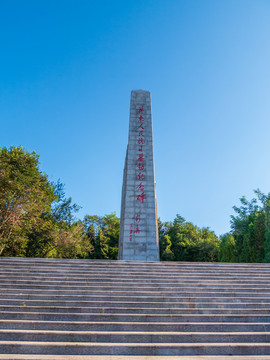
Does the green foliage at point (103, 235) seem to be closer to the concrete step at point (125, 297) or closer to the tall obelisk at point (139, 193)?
the tall obelisk at point (139, 193)

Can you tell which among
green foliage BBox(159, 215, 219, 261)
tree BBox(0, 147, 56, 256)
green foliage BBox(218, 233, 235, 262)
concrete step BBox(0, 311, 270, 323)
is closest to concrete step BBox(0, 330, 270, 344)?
concrete step BBox(0, 311, 270, 323)

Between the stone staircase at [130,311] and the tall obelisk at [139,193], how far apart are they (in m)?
4.20

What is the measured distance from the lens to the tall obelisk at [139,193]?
38.7 ft

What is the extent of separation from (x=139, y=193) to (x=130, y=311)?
8.11m

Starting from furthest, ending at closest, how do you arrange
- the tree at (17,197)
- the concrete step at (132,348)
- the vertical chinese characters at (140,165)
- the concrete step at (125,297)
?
the tree at (17,197), the vertical chinese characters at (140,165), the concrete step at (125,297), the concrete step at (132,348)

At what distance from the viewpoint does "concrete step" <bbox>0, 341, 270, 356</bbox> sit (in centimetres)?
352

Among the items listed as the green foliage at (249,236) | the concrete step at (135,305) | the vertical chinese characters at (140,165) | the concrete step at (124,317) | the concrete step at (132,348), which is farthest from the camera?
the green foliage at (249,236)

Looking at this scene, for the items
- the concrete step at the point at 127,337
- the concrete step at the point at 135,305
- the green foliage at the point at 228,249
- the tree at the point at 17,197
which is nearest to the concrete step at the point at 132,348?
the concrete step at the point at 127,337

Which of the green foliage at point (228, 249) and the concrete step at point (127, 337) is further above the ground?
the green foliage at point (228, 249)

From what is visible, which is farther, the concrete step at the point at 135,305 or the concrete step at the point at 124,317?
the concrete step at the point at 135,305

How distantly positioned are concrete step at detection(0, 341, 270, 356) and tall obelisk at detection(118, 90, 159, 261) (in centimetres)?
797

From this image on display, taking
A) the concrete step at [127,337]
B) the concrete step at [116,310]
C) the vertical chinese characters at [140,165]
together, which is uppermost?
the vertical chinese characters at [140,165]

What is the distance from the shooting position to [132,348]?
11.9ft

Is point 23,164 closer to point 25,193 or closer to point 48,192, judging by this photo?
point 25,193
